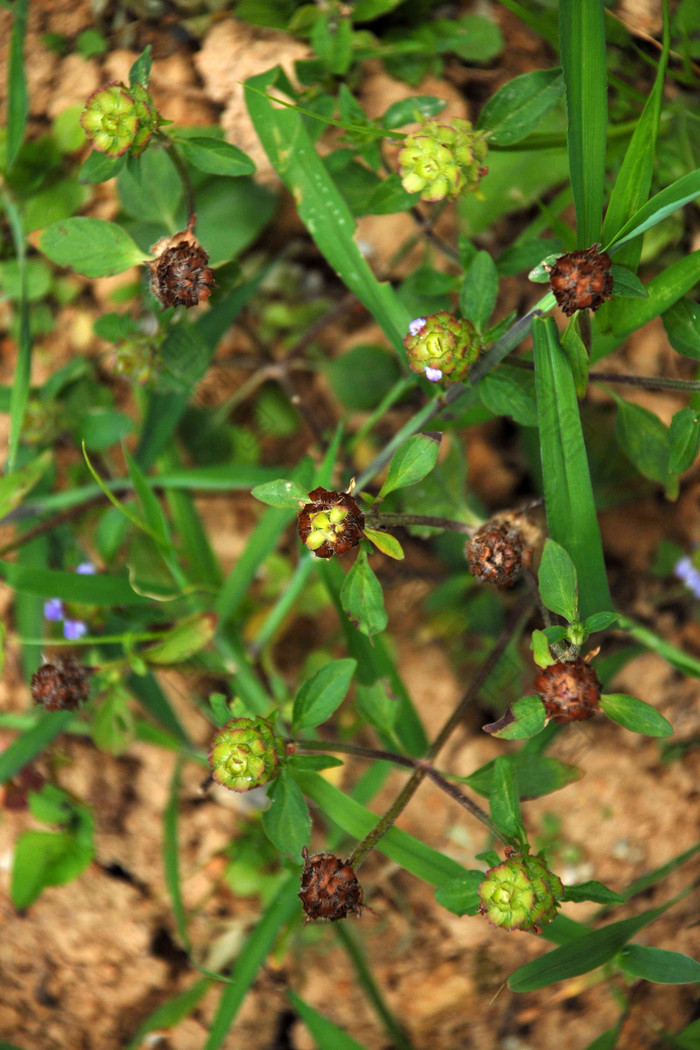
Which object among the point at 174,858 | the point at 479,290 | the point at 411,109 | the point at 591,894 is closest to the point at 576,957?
the point at 591,894

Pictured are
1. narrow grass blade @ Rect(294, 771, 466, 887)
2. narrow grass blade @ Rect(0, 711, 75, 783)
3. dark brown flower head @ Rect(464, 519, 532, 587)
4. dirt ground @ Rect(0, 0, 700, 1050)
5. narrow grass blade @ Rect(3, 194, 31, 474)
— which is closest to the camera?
dark brown flower head @ Rect(464, 519, 532, 587)

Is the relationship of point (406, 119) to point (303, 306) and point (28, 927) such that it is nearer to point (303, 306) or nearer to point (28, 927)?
point (303, 306)

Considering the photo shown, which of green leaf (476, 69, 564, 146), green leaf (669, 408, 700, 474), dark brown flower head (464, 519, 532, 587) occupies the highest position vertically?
green leaf (476, 69, 564, 146)

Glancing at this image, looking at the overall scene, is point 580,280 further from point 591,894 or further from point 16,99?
point 16,99

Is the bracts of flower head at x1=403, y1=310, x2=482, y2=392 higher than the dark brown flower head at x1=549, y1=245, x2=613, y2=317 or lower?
lower

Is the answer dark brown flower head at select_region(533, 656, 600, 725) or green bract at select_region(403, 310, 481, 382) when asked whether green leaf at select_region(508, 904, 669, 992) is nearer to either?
dark brown flower head at select_region(533, 656, 600, 725)

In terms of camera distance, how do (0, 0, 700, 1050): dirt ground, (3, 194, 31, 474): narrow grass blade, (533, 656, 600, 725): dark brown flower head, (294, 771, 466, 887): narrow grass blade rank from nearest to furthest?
(533, 656, 600, 725): dark brown flower head
(294, 771, 466, 887): narrow grass blade
(3, 194, 31, 474): narrow grass blade
(0, 0, 700, 1050): dirt ground

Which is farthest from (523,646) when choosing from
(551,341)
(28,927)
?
(28,927)

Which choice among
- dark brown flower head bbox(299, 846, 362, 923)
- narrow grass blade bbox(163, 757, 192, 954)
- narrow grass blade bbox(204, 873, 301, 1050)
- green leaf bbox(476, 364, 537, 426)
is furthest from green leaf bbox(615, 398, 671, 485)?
narrow grass blade bbox(163, 757, 192, 954)

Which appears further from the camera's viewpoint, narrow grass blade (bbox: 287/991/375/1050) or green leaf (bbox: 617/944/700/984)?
narrow grass blade (bbox: 287/991/375/1050)
